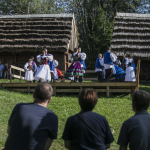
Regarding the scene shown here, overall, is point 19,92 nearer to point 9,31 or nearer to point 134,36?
point 9,31

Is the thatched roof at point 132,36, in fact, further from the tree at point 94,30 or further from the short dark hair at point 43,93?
the short dark hair at point 43,93

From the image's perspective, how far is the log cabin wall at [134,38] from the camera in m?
14.3

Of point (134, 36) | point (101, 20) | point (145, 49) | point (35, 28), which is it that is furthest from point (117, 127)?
point (101, 20)

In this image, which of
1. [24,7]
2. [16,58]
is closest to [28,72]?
[16,58]

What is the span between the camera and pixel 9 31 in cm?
1586

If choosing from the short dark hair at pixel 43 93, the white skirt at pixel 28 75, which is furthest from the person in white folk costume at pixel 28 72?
the short dark hair at pixel 43 93

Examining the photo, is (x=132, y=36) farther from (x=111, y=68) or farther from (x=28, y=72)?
(x=28, y=72)

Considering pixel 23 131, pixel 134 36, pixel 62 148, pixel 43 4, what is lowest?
pixel 62 148

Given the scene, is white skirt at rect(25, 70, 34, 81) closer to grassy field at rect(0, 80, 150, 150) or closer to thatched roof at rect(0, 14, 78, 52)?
grassy field at rect(0, 80, 150, 150)

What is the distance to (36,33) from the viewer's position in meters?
15.4

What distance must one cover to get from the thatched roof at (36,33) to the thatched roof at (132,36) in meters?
3.35

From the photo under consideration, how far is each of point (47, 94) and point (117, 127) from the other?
3254 mm

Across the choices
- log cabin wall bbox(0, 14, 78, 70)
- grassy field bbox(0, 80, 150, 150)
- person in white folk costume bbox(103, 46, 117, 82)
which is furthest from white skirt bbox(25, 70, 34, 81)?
person in white folk costume bbox(103, 46, 117, 82)

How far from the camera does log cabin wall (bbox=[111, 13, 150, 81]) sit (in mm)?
14336
